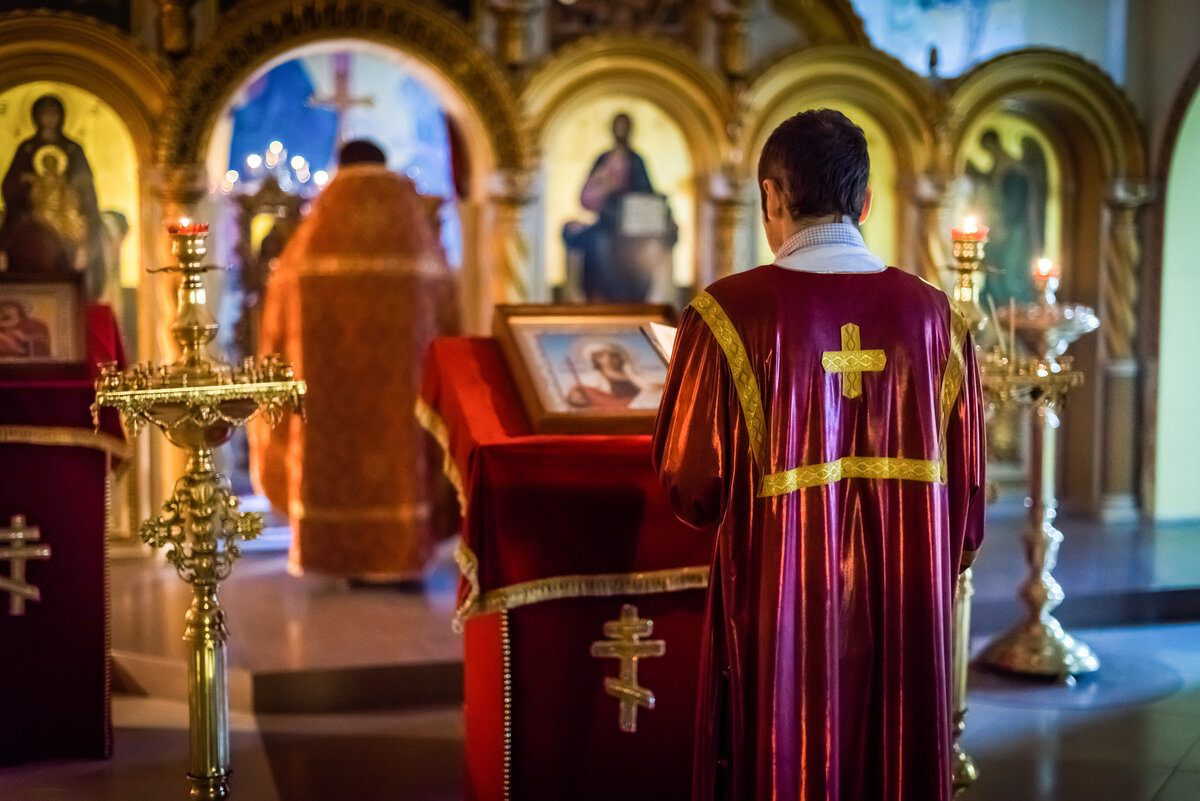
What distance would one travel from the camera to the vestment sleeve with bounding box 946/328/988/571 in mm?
2490

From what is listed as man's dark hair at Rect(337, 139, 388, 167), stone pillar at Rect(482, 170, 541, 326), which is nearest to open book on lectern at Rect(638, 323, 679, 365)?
man's dark hair at Rect(337, 139, 388, 167)

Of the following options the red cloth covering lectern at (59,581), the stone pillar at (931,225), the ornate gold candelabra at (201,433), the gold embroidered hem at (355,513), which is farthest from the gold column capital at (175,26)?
the stone pillar at (931,225)

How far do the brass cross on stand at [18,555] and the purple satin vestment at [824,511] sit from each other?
208 centimetres

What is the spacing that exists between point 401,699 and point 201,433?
1717mm

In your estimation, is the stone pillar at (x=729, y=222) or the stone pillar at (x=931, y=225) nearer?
the stone pillar at (x=729, y=222)

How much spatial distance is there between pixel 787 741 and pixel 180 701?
9.35 ft

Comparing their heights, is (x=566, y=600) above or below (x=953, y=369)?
below

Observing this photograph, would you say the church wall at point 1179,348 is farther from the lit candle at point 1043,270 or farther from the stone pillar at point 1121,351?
the lit candle at point 1043,270

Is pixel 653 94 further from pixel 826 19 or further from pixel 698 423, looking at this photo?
pixel 698 423

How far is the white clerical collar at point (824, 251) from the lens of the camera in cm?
233

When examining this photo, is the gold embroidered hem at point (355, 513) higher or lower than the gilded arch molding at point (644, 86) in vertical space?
lower

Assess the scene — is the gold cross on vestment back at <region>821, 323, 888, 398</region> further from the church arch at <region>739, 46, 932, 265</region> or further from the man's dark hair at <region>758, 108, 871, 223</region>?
the church arch at <region>739, 46, 932, 265</region>

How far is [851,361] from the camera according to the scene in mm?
2342

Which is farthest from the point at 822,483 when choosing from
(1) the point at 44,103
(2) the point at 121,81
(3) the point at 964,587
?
(1) the point at 44,103
